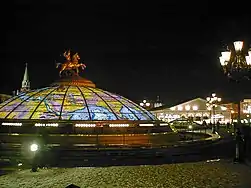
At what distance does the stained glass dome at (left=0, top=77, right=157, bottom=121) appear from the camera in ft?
66.9

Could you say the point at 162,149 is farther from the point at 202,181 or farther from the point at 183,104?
the point at 183,104

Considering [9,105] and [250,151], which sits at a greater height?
[9,105]

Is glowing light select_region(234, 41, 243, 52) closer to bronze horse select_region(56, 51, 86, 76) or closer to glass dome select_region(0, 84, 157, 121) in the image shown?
glass dome select_region(0, 84, 157, 121)

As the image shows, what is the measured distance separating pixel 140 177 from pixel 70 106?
37.8 ft

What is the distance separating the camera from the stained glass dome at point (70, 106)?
66.9 ft

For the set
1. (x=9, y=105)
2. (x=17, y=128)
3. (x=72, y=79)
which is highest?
(x=72, y=79)

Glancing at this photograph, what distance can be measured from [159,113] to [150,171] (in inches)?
2286

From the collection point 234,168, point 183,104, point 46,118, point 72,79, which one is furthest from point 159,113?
point 234,168

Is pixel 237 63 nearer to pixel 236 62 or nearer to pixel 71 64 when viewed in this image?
pixel 236 62

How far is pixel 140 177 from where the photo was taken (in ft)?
34.7

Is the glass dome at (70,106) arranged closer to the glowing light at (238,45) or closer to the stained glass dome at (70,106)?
the stained glass dome at (70,106)

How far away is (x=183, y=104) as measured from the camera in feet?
228

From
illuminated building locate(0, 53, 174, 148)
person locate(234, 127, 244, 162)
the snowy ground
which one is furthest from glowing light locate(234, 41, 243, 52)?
illuminated building locate(0, 53, 174, 148)

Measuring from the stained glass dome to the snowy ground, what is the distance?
8.43 m
